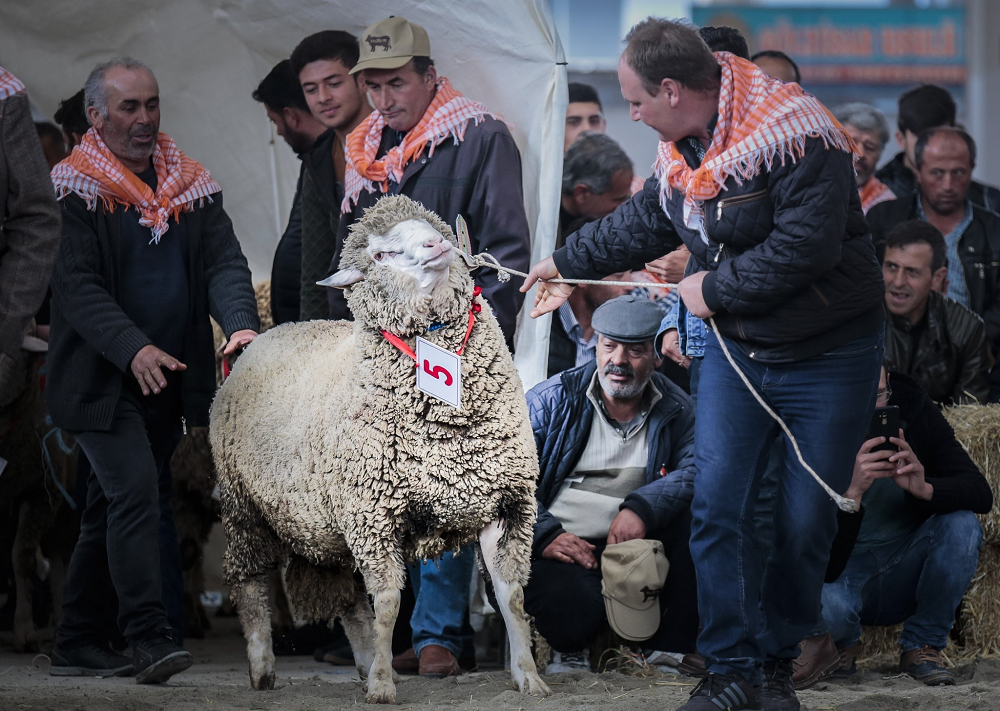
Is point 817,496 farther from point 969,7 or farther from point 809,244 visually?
point 969,7

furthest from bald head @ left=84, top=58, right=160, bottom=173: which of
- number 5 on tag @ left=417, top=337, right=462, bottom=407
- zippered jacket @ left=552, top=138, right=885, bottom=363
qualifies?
zippered jacket @ left=552, top=138, right=885, bottom=363

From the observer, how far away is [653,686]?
14.1ft

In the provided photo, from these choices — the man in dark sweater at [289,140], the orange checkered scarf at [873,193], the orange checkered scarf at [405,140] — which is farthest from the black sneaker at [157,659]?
the orange checkered scarf at [873,193]

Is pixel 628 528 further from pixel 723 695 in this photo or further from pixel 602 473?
pixel 723 695

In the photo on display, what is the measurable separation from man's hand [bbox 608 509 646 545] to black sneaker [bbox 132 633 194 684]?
1.71 meters

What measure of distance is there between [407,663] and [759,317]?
2.33 m

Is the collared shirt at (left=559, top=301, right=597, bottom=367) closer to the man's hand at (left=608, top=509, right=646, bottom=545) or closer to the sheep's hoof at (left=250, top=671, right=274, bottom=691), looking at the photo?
the man's hand at (left=608, top=509, right=646, bottom=545)

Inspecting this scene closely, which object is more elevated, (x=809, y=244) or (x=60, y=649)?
(x=809, y=244)

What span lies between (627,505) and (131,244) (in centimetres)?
230

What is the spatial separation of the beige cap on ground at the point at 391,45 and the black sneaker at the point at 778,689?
281cm

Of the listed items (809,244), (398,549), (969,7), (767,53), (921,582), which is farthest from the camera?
(969,7)

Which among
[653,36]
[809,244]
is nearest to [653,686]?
[809,244]

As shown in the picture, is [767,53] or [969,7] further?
[969,7]

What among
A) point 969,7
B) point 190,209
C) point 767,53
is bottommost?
point 190,209
